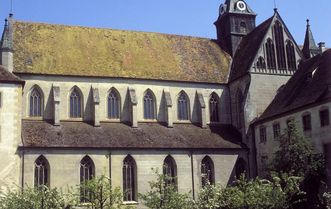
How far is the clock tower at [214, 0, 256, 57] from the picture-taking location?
68.6 metres

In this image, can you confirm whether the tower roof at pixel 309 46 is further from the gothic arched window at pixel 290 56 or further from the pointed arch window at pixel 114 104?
the pointed arch window at pixel 114 104

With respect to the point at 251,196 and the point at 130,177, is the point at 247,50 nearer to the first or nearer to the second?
the point at 130,177

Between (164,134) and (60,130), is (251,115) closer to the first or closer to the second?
(164,134)

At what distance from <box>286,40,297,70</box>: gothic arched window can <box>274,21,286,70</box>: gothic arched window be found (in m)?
0.65

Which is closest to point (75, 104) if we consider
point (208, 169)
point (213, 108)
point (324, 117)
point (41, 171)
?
point (41, 171)

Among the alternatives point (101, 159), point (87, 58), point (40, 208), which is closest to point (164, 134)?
point (101, 159)

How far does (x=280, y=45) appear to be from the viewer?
203 ft

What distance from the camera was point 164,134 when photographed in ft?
186

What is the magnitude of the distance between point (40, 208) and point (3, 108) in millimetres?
16119

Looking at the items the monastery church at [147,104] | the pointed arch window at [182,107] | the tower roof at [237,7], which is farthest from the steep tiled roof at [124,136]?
the tower roof at [237,7]

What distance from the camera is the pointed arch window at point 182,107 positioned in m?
61.1

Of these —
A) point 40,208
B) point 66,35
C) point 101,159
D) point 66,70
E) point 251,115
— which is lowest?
point 40,208

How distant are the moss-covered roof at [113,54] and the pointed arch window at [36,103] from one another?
2.08 meters

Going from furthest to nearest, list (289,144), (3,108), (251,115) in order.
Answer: (251,115) → (3,108) → (289,144)
